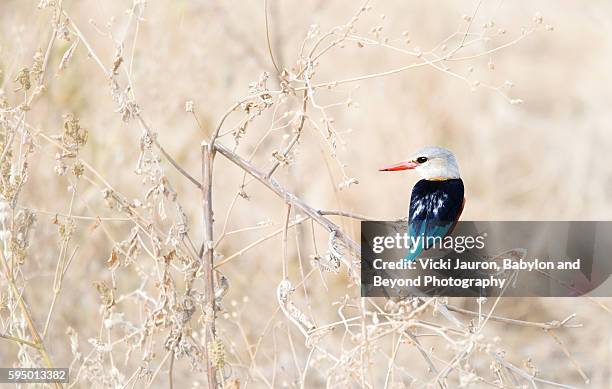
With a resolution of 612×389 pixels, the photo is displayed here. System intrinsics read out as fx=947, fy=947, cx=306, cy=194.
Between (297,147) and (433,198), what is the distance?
778 millimetres

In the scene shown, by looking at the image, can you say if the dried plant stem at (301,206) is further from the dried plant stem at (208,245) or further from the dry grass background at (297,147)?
the dry grass background at (297,147)

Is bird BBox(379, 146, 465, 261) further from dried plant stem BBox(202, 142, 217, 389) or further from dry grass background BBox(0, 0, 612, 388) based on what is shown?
dry grass background BBox(0, 0, 612, 388)

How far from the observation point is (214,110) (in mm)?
3475

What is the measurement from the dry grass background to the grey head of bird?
53 centimetres

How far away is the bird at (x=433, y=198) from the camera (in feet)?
5.26

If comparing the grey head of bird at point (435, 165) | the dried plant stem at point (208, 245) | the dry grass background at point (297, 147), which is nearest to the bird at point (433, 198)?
the grey head of bird at point (435, 165)

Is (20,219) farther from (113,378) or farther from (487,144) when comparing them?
(487,144)

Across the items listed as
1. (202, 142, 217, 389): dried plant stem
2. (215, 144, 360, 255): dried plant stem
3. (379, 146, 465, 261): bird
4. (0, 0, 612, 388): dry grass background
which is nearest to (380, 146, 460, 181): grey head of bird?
(379, 146, 465, 261): bird

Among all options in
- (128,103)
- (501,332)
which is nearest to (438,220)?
(128,103)

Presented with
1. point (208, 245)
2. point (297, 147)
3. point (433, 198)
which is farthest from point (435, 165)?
point (297, 147)

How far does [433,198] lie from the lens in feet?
5.31

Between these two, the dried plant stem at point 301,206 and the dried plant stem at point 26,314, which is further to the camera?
the dried plant stem at point 26,314

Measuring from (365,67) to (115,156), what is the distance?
1.55 meters

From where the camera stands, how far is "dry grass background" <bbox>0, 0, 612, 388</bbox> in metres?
2.77
